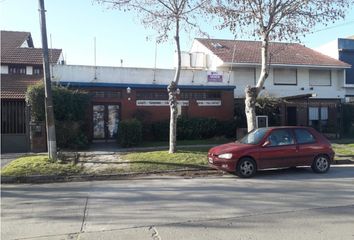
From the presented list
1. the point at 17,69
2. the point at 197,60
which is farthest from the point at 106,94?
the point at 17,69

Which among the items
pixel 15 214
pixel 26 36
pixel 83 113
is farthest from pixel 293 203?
pixel 26 36

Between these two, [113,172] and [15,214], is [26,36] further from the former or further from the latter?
[15,214]

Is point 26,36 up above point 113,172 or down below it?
above

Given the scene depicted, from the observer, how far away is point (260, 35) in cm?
1712

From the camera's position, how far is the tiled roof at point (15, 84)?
877 inches

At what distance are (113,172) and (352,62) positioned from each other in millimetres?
25455

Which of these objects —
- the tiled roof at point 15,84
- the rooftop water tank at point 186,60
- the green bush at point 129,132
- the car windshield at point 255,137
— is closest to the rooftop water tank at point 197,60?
the rooftop water tank at point 186,60

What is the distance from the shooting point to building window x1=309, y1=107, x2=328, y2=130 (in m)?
27.9

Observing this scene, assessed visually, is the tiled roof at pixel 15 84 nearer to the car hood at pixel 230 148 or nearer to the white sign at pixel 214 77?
the white sign at pixel 214 77

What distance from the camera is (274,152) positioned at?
13156mm

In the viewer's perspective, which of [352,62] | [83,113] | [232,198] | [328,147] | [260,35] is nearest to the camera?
[232,198]

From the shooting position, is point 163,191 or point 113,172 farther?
point 113,172

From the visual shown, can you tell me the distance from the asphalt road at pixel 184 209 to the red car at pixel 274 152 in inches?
25.1

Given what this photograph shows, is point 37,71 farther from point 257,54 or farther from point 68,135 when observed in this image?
point 257,54
